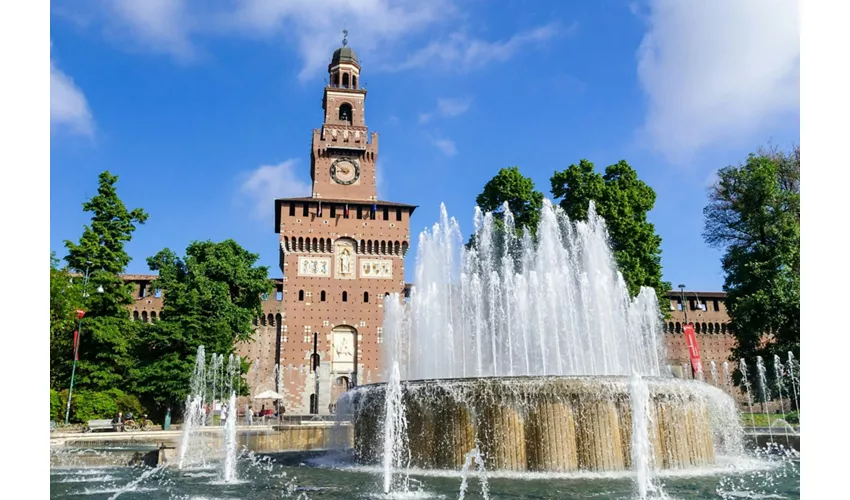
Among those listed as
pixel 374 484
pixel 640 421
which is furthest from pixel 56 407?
pixel 640 421

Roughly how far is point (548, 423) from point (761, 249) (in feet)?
60.2

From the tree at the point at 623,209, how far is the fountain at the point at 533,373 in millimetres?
1127

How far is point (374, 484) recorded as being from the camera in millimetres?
8359

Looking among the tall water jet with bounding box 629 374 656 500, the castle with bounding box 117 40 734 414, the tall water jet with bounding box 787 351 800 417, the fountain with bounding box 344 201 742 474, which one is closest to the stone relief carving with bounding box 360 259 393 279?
the castle with bounding box 117 40 734 414

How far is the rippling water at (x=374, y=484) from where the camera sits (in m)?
7.36

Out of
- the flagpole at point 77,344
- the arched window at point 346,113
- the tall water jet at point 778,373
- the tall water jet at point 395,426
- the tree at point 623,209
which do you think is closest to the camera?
the tall water jet at point 395,426

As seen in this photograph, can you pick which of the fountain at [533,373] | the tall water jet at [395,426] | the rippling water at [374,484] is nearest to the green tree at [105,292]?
the fountain at [533,373]

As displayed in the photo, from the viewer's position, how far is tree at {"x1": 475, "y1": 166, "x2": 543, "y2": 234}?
2621 centimetres

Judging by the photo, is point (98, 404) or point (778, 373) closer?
point (98, 404)

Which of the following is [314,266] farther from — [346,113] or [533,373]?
[533,373]

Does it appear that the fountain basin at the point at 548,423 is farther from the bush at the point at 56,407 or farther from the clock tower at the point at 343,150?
the clock tower at the point at 343,150

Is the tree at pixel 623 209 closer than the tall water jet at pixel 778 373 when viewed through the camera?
No
